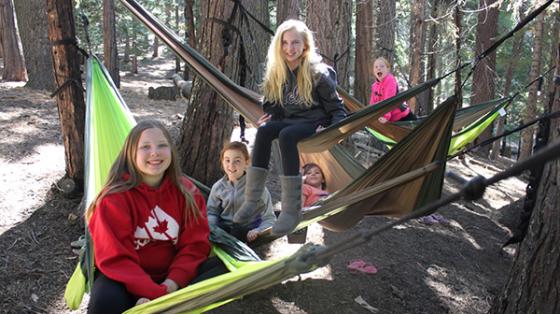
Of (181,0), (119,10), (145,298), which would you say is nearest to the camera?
(145,298)

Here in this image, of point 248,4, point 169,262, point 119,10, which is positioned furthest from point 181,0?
point 169,262

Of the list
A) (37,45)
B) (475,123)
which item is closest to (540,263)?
(475,123)

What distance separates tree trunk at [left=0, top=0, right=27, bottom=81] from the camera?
7.08 m

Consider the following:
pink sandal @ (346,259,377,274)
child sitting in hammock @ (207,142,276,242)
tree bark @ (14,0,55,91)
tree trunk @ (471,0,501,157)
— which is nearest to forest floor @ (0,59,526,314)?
pink sandal @ (346,259,377,274)

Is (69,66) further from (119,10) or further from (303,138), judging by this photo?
(119,10)

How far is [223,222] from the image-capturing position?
239 centimetres

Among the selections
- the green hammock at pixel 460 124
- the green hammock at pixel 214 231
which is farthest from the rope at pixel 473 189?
the green hammock at pixel 460 124

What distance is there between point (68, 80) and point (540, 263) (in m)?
2.62

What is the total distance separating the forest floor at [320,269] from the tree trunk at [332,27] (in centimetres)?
130

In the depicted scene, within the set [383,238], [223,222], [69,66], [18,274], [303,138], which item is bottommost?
[383,238]

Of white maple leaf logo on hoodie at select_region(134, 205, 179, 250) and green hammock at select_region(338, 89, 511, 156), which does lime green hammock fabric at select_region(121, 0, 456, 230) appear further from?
white maple leaf logo on hoodie at select_region(134, 205, 179, 250)

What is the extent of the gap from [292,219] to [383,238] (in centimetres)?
143

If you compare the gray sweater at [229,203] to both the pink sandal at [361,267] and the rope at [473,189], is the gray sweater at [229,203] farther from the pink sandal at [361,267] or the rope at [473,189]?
the rope at [473,189]

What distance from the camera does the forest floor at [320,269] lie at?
234 cm
